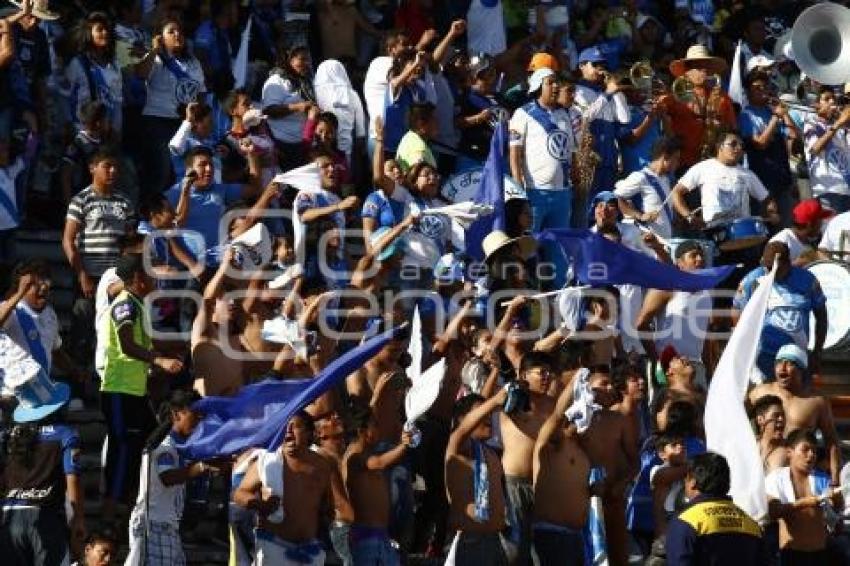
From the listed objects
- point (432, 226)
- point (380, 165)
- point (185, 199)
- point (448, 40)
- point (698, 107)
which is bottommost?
point (432, 226)

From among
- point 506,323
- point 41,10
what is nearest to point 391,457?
point 506,323

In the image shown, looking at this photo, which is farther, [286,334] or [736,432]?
[286,334]

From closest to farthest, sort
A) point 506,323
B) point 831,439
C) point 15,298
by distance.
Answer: point 15,298, point 831,439, point 506,323

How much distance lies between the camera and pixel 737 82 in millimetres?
23656

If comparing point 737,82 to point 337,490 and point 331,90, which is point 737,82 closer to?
point 331,90

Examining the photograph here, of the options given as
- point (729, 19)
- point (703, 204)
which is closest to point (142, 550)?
point (703, 204)

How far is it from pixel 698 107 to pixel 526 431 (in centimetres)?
674

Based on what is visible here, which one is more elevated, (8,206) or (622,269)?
(8,206)

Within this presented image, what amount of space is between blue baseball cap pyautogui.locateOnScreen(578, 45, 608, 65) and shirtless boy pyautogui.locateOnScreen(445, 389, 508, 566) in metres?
6.86

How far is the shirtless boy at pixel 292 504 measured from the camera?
15992 millimetres

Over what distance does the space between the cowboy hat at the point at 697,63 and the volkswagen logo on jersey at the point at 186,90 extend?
4.87 meters

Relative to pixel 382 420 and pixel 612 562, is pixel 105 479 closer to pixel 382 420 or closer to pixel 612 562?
pixel 382 420

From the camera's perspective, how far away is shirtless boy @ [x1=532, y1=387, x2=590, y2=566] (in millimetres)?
16641

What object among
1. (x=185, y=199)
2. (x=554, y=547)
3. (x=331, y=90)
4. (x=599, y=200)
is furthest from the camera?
(x=331, y=90)
